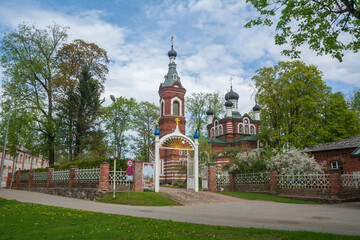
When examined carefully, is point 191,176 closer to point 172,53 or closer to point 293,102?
point 293,102

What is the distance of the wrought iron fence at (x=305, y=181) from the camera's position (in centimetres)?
1631

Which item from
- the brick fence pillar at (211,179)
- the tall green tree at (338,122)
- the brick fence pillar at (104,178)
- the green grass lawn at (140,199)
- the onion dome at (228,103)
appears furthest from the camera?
the onion dome at (228,103)

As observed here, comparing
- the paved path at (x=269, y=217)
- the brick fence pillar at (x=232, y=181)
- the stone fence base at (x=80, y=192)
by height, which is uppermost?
the brick fence pillar at (x=232, y=181)

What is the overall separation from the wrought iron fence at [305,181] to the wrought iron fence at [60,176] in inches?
580

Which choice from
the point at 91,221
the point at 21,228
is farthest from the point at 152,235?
the point at 21,228

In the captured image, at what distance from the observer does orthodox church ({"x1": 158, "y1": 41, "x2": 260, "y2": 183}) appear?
36.8 m

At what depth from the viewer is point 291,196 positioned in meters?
17.2

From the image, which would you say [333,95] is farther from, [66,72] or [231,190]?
[66,72]

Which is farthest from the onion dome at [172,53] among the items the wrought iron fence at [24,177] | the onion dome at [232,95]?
the wrought iron fence at [24,177]

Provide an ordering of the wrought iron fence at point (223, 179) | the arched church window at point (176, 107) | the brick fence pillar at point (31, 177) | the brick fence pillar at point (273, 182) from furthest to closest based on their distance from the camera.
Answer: the arched church window at point (176, 107)
the brick fence pillar at point (31, 177)
the wrought iron fence at point (223, 179)
the brick fence pillar at point (273, 182)

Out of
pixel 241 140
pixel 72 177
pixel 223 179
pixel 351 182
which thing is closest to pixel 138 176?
pixel 72 177

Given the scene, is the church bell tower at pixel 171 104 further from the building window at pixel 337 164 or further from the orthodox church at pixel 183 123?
the building window at pixel 337 164

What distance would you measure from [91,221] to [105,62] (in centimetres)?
2474

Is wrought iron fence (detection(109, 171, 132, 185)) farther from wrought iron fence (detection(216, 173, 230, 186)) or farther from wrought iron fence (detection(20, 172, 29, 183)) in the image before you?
wrought iron fence (detection(20, 172, 29, 183))
